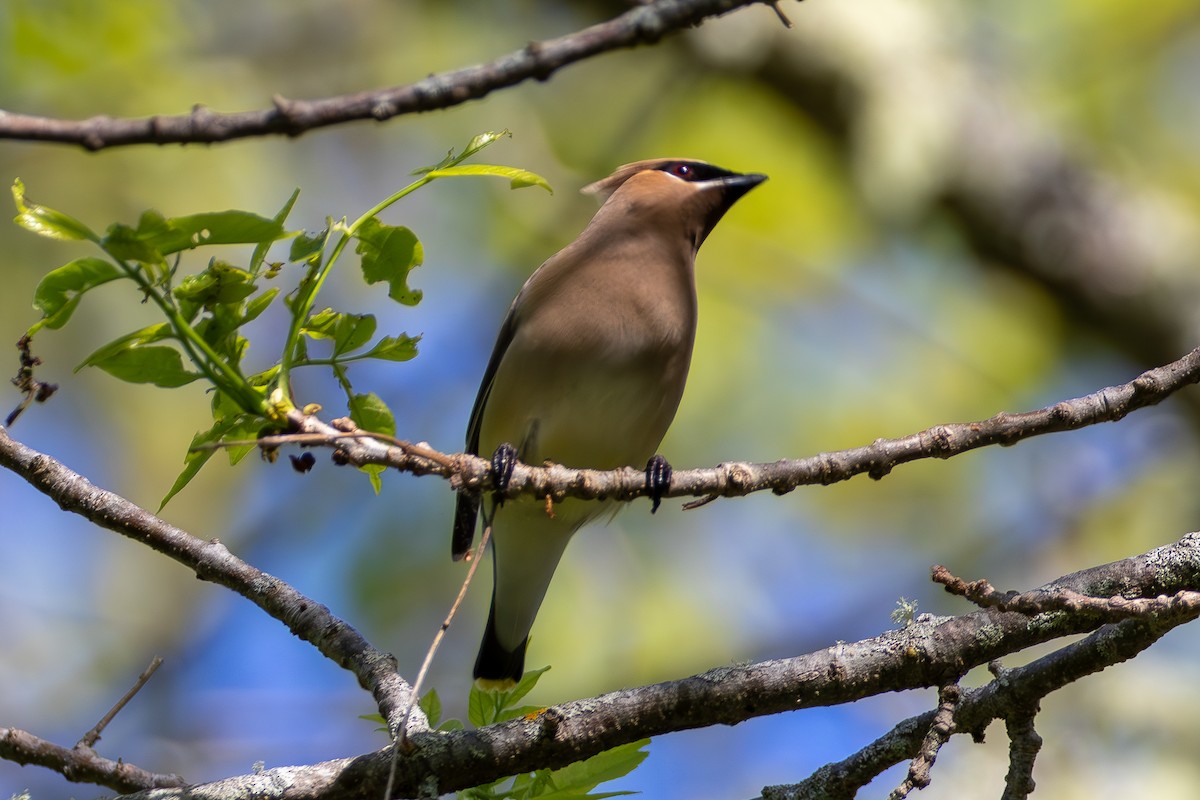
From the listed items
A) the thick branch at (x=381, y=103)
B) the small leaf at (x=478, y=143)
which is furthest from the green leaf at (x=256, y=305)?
the thick branch at (x=381, y=103)

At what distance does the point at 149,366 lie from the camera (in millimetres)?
3229

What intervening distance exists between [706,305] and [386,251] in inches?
263

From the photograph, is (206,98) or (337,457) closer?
(337,457)

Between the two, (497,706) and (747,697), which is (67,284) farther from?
(747,697)

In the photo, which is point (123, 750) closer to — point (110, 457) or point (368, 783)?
point (110, 457)

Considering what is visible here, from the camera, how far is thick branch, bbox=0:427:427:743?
11.7ft

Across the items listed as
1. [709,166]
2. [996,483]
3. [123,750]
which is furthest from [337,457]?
[996,483]

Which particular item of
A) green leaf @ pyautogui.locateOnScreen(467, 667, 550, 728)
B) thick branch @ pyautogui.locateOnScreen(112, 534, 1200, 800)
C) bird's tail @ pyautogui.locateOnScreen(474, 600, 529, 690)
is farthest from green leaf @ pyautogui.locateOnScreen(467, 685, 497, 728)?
bird's tail @ pyautogui.locateOnScreen(474, 600, 529, 690)

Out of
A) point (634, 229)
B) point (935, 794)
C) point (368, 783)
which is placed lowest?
point (368, 783)

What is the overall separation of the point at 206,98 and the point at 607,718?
300 inches

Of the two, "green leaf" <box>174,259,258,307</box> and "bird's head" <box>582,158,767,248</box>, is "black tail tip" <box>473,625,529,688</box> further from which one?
"green leaf" <box>174,259,258,307</box>

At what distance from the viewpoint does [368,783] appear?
10.8ft

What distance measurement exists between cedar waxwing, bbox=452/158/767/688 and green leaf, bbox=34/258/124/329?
2455 mm

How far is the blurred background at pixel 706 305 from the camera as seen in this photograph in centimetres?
831
